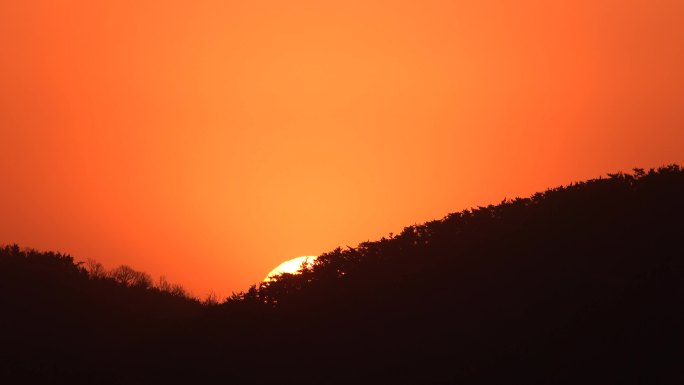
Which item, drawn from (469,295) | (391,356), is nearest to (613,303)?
(469,295)

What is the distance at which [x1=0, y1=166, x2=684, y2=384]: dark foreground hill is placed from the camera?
10.3 m

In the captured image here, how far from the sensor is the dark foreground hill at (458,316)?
10.3 m

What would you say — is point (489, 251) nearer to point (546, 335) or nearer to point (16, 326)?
point (546, 335)

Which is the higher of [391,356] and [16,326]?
[16,326]

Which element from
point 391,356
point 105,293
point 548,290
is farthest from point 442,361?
point 105,293

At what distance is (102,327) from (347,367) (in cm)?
614

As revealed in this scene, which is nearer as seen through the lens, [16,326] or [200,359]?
[200,359]

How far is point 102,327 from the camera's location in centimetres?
1542

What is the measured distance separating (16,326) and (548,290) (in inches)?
347

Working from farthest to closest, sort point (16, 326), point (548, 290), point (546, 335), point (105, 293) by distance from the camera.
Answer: point (105, 293) → point (16, 326) → point (548, 290) → point (546, 335)

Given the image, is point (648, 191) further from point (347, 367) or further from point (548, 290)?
point (347, 367)

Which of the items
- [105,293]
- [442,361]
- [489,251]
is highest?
[105,293]

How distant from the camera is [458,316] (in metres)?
11.4

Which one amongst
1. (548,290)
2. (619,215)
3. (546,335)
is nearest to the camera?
(546,335)
